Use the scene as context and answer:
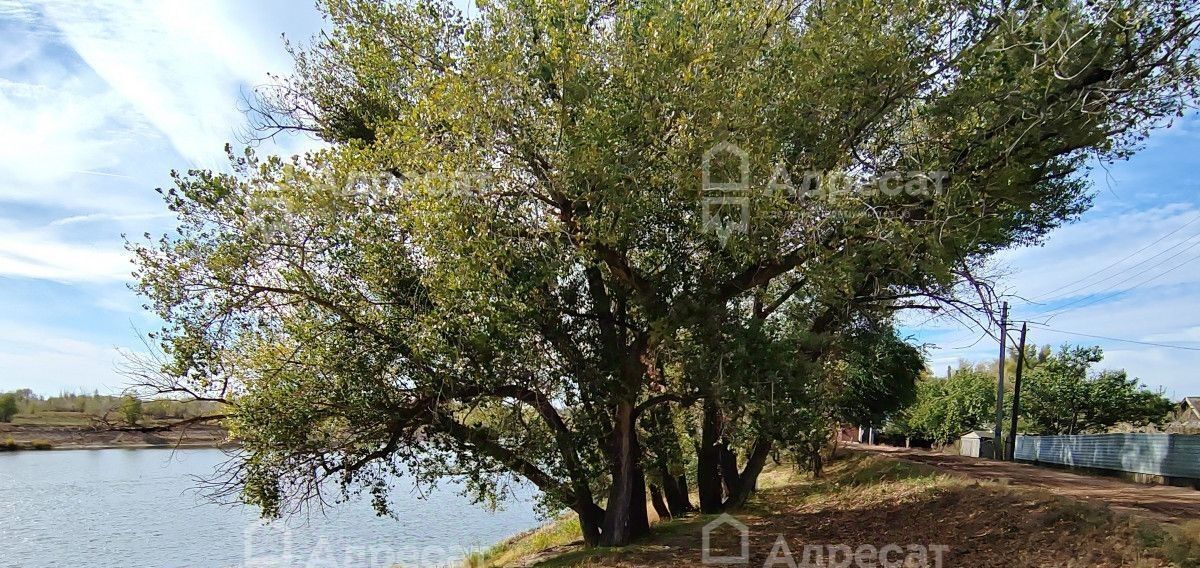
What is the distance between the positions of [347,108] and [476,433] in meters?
5.91

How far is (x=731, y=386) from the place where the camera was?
32.9ft

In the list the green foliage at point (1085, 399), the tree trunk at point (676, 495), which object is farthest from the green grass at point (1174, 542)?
the green foliage at point (1085, 399)

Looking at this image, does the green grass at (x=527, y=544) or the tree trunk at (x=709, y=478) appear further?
the tree trunk at (x=709, y=478)

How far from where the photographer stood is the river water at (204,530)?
18.0 meters

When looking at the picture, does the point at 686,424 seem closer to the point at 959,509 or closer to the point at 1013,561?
the point at 959,509

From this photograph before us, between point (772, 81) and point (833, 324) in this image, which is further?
point (833, 324)

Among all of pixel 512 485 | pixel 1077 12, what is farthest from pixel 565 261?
pixel 1077 12

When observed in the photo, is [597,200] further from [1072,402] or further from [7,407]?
[7,407]

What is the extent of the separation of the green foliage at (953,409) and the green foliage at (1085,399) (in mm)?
5755

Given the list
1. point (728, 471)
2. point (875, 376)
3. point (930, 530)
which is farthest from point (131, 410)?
point (875, 376)

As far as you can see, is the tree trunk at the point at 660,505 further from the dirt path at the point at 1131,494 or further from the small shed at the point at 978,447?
the small shed at the point at 978,447

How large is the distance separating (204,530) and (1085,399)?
34149mm

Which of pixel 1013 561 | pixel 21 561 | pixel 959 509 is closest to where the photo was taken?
pixel 1013 561

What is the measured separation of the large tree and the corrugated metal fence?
20.2 ft
